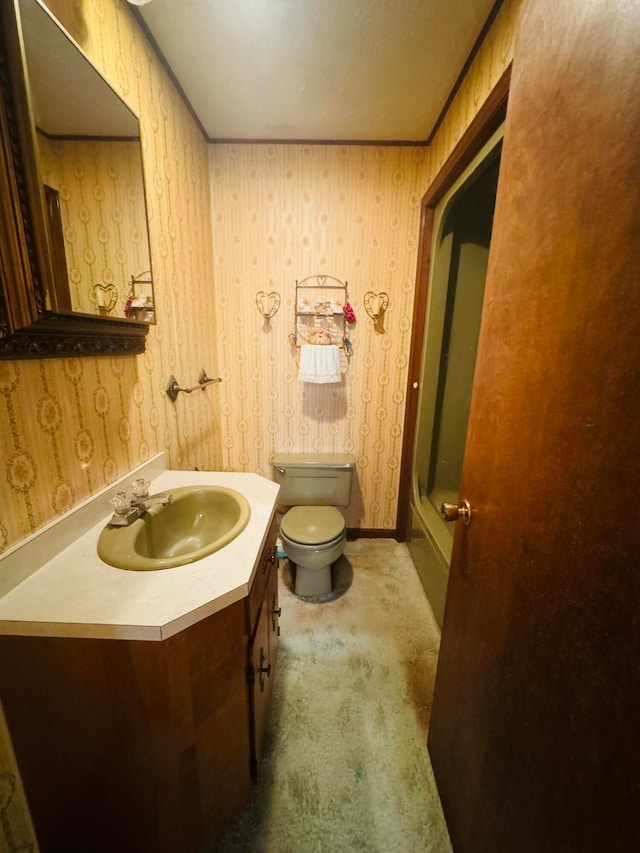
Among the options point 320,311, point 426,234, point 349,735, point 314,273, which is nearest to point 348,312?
point 320,311

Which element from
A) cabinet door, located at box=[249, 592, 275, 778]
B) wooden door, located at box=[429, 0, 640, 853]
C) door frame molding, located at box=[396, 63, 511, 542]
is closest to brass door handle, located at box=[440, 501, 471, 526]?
wooden door, located at box=[429, 0, 640, 853]

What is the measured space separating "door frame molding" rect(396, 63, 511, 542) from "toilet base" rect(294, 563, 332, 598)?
0.73 m

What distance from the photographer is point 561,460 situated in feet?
1.63

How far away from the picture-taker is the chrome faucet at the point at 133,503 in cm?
91

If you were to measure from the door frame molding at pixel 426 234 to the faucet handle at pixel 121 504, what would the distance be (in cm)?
164

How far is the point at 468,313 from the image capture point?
6.04ft

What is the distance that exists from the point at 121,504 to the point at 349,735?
115cm

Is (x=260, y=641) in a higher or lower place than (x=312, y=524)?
higher

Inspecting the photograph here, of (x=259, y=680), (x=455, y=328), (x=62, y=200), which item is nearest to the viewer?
(x=62, y=200)

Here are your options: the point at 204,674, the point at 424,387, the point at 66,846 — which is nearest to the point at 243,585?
the point at 204,674

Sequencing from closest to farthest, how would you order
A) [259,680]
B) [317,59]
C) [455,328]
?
1. [259,680]
2. [317,59]
3. [455,328]

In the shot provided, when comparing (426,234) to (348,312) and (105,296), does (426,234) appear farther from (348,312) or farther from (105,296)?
(105,296)

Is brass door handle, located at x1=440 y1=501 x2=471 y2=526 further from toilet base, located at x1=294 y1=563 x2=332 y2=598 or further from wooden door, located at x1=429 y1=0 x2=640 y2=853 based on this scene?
toilet base, located at x1=294 y1=563 x2=332 y2=598

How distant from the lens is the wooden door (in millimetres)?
388
